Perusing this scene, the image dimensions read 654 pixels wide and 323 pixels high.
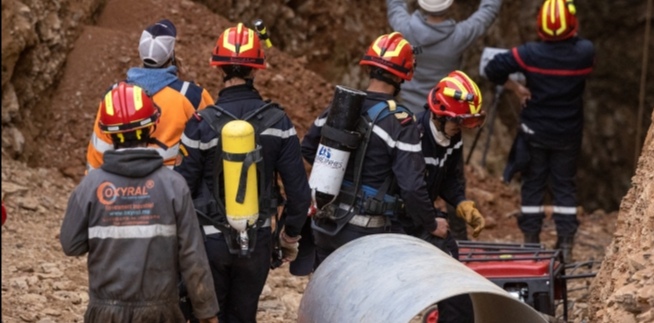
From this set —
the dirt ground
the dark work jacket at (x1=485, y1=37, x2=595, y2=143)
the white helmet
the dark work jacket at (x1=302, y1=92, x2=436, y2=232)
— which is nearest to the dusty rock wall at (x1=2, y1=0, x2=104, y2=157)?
the dirt ground

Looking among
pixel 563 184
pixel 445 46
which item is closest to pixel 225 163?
pixel 445 46

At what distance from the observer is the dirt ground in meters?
8.21

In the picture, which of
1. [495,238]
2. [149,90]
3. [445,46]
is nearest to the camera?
[149,90]

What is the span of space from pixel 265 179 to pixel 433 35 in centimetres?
332

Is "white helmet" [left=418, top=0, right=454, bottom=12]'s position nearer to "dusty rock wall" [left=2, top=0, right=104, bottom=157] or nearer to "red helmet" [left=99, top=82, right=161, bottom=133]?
"dusty rock wall" [left=2, top=0, right=104, bottom=157]

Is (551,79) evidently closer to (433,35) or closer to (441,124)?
(433,35)

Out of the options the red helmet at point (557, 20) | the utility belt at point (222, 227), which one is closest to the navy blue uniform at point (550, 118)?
the red helmet at point (557, 20)

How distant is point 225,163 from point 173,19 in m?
6.16

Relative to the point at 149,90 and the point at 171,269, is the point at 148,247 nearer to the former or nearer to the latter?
the point at 171,269

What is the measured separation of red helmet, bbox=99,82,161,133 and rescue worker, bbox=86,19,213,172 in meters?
0.98

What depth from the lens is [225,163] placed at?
19.6 feet

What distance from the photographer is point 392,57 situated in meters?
6.86

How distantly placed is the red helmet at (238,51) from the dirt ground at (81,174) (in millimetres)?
2379

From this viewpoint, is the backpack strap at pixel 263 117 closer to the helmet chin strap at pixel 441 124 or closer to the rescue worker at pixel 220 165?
the rescue worker at pixel 220 165
